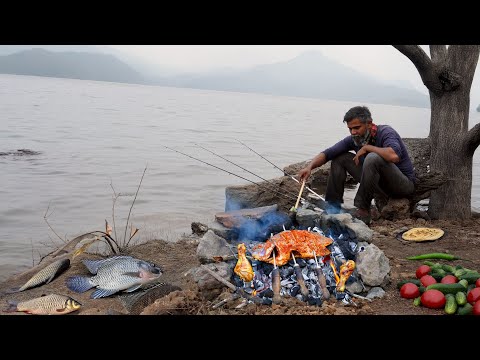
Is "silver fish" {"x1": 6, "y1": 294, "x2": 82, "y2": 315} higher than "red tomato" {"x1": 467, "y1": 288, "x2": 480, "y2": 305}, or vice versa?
"red tomato" {"x1": 467, "y1": 288, "x2": 480, "y2": 305}

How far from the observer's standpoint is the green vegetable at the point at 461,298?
12.4ft

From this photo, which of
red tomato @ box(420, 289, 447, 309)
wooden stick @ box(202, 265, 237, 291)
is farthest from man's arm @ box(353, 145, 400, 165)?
wooden stick @ box(202, 265, 237, 291)

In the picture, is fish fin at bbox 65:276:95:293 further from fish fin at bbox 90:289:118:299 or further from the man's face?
the man's face

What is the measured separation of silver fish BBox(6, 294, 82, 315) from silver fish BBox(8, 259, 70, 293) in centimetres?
61

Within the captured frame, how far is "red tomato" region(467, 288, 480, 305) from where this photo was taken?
3.79 m

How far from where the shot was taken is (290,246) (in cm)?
447

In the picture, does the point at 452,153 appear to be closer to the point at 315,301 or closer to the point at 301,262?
the point at 301,262

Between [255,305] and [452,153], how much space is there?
4.54m

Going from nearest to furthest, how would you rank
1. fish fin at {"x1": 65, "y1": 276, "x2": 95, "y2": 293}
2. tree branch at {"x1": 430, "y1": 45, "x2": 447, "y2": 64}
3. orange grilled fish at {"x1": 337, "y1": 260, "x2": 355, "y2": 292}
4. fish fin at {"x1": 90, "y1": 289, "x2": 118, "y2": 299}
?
orange grilled fish at {"x1": 337, "y1": 260, "x2": 355, "y2": 292} < fish fin at {"x1": 90, "y1": 289, "x2": 118, "y2": 299} < fish fin at {"x1": 65, "y1": 276, "x2": 95, "y2": 293} < tree branch at {"x1": 430, "y1": 45, "x2": 447, "y2": 64}

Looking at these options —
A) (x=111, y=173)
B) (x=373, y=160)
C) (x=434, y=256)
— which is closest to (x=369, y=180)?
(x=373, y=160)

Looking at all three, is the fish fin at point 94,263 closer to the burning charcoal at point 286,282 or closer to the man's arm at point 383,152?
the burning charcoal at point 286,282
